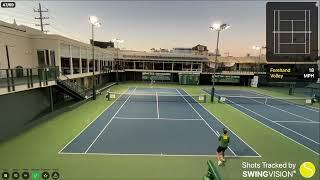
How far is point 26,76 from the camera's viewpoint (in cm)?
1861

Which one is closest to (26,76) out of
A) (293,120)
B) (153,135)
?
(153,135)

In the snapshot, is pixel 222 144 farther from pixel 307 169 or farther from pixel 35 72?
pixel 35 72

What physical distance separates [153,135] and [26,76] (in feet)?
33.8

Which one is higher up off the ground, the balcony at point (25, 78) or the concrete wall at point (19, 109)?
the balcony at point (25, 78)

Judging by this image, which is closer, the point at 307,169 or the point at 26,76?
the point at 307,169

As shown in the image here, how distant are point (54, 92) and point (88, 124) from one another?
834 centimetres

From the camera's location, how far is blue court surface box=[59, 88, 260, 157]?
1448 centimetres

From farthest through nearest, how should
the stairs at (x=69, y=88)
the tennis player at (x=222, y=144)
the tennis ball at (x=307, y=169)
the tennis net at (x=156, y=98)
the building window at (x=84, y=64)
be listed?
the building window at (x=84, y=64), the tennis net at (x=156, y=98), the stairs at (x=69, y=88), the tennis player at (x=222, y=144), the tennis ball at (x=307, y=169)

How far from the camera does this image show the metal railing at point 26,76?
1563 centimetres

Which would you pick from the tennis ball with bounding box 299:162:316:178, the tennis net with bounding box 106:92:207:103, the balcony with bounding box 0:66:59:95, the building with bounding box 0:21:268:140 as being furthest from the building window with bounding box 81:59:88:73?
the tennis ball with bounding box 299:162:316:178

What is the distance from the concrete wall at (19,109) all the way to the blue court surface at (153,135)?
4.60m

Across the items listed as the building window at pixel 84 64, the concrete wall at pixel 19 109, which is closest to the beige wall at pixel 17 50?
the concrete wall at pixel 19 109

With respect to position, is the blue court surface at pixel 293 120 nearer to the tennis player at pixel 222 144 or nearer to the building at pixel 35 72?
the tennis player at pixel 222 144

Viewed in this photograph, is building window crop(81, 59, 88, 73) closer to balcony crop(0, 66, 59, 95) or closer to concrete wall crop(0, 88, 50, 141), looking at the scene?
balcony crop(0, 66, 59, 95)
